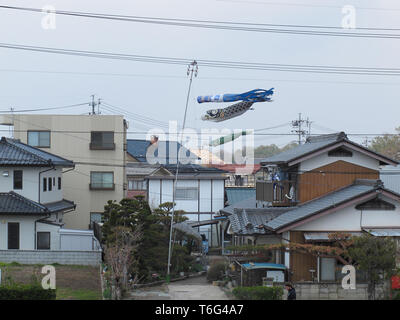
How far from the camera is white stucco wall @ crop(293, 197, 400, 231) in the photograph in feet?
77.4

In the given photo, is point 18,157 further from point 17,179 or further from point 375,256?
point 375,256

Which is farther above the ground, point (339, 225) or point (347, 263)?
point (339, 225)

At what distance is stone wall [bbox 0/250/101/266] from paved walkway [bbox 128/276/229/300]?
4984mm

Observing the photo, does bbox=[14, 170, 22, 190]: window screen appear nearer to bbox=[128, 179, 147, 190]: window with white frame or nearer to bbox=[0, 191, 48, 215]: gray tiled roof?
bbox=[0, 191, 48, 215]: gray tiled roof

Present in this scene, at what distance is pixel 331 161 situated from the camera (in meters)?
26.6

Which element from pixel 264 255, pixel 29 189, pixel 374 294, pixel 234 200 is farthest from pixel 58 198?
pixel 374 294

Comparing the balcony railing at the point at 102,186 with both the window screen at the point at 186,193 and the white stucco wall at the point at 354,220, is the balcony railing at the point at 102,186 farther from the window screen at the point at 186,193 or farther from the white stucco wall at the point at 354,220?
the white stucco wall at the point at 354,220

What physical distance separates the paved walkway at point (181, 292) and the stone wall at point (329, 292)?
3.10 m

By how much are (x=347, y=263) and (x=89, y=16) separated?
14.3 meters

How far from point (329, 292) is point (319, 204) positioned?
500 centimetres

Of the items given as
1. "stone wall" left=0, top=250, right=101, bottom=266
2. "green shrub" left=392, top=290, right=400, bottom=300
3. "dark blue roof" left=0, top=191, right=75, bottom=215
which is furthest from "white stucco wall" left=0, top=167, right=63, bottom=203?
"green shrub" left=392, top=290, right=400, bottom=300

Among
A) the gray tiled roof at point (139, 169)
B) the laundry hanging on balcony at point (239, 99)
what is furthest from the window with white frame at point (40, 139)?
the laundry hanging on balcony at point (239, 99)
